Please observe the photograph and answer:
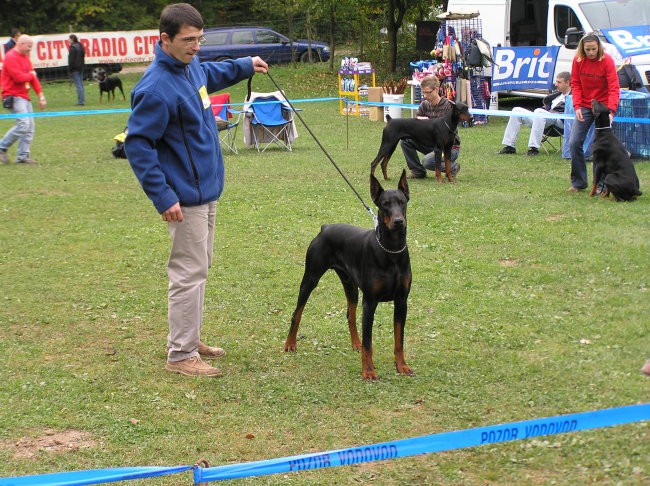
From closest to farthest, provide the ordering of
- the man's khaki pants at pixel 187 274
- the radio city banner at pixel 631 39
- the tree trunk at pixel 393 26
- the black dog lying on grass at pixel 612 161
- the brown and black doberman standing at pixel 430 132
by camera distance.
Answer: the man's khaki pants at pixel 187 274 → the black dog lying on grass at pixel 612 161 → the brown and black doberman standing at pixel 430 132 → the radio city banner at pixel 631 39 → the tree trunk at pixel 393 26

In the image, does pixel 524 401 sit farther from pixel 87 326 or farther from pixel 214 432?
pixel 87 326

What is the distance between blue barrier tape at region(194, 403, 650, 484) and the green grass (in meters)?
0.95

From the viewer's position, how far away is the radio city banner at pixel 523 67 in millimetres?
16688

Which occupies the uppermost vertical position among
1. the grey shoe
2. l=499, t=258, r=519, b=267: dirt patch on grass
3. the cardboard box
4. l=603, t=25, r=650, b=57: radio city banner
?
l=603, t=25, r=650, b=57: radio city banner

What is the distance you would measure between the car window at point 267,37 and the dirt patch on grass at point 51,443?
2888 cm

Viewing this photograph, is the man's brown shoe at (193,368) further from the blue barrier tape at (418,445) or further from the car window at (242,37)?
the car window at (242,37)

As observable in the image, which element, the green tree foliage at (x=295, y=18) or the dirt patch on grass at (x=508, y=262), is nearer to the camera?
the dirt patch on grass at (x=508, y=262)

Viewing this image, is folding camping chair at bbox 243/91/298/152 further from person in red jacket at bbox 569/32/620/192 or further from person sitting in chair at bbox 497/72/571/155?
person in red jacket at bbox 569/32/620/192

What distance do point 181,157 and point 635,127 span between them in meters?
9.22

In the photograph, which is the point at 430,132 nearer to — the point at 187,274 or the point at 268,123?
the point at 268,123

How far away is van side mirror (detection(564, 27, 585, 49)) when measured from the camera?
51.0 ft

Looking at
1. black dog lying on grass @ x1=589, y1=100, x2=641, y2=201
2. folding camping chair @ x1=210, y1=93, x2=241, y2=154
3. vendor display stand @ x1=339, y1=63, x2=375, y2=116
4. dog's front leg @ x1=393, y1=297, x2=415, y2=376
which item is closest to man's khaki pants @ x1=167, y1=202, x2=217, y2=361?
dog's front leg @ x1=393, y1=297, x2=415, y2=376

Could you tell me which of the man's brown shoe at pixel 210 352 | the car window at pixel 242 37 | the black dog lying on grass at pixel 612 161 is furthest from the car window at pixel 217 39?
the man's brown shoe at pixel 210 352

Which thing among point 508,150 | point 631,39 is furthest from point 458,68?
point 508,150
